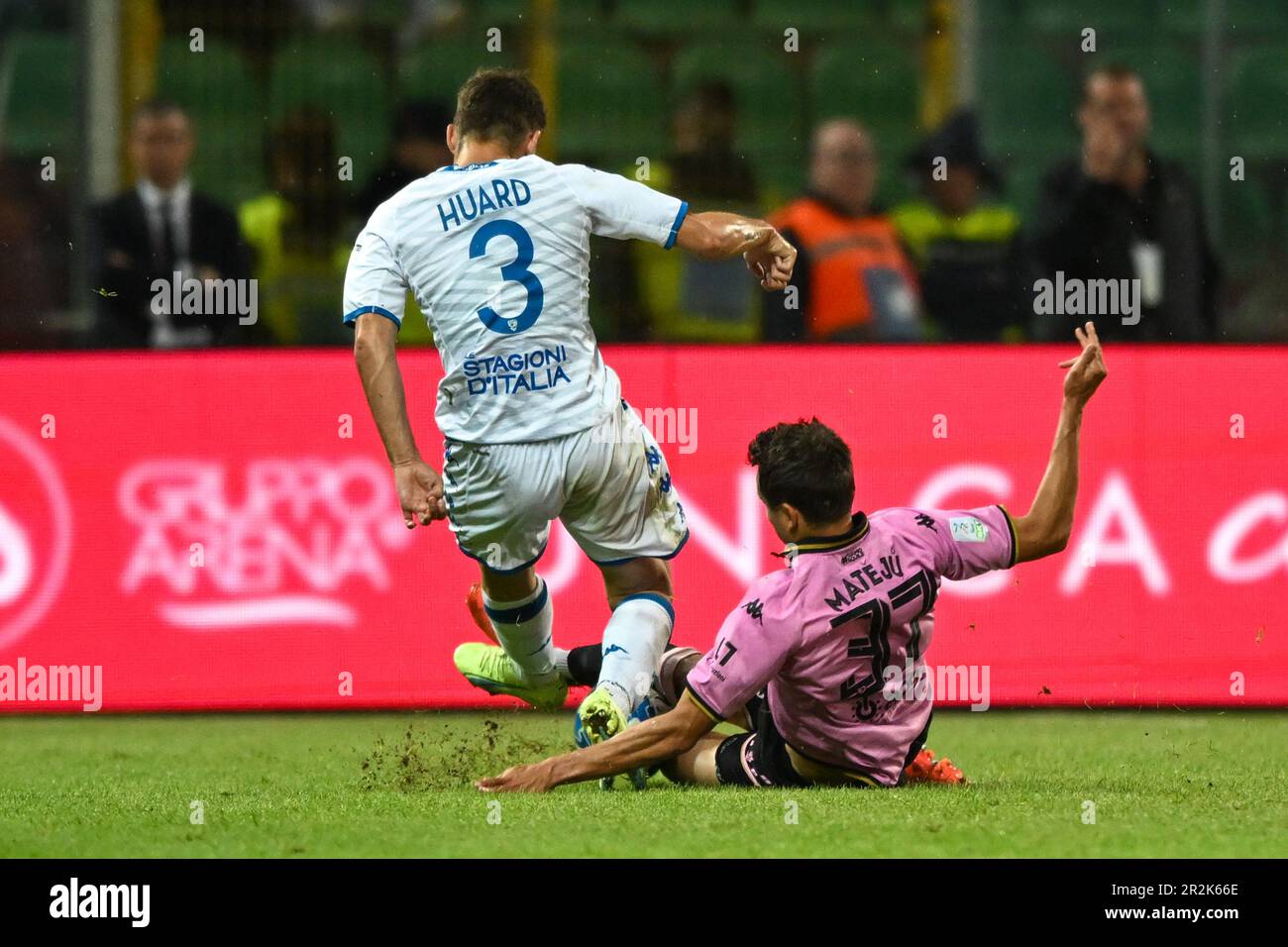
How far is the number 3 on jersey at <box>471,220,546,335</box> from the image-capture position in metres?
5.68

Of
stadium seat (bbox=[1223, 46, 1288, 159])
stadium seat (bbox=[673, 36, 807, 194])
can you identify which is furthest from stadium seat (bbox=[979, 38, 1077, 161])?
stadium seat (bbox=[673, 36, 807, 194])

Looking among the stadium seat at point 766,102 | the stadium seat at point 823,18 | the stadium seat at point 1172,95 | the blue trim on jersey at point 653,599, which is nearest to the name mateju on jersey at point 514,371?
the blue trim on jersey at point 653,599

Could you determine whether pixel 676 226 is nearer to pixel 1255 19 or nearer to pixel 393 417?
pixel 393 417

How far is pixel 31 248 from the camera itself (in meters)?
8.33

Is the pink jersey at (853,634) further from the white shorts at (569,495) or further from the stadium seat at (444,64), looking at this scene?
the stadium seat at (444,64)

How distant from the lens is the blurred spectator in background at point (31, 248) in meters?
8.23

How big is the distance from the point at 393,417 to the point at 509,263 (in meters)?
0.55

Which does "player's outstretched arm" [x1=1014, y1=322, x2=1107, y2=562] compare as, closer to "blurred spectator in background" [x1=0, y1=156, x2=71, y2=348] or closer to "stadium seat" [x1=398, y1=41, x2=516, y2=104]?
"stadium seat" [x1=398, y1=41, x2=516, y2=104]

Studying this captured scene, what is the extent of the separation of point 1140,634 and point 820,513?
3.27m


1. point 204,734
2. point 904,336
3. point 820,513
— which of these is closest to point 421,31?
point 904,336

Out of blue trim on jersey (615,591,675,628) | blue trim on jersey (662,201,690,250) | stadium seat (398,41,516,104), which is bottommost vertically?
blue trim on jersey (615,591,675,628)

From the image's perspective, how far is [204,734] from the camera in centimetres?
755

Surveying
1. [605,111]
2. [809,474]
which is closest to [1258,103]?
[605,111]

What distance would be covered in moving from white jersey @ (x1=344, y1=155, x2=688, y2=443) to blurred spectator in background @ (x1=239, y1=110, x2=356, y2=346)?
2601 mm
